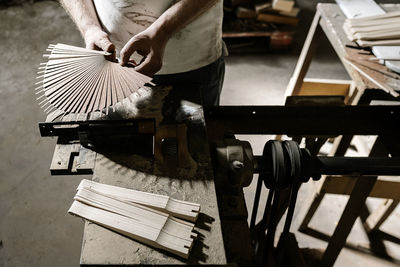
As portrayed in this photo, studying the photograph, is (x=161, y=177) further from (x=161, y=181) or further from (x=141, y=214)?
(x=141, y=214)

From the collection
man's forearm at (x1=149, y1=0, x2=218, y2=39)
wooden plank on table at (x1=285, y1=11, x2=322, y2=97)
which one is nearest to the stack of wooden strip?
wooden plank on table at (x1=285, y1=11, x2=322, y2=97)

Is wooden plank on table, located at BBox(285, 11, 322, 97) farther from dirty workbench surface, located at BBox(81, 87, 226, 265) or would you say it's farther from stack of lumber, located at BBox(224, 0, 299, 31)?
dirty workbench surface, located at BBox(81, 87, 226, 265)

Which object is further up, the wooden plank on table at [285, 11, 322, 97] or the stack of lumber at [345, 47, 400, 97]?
the stack of lumber at [345, 47, 400, 97]

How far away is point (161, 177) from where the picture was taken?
3.01 feet

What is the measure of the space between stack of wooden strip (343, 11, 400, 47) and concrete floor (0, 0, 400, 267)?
1.13 meters

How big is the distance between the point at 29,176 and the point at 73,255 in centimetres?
73

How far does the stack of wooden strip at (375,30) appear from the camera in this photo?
64.1 inches

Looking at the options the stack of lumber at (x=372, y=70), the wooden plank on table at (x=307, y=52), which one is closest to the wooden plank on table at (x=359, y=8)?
the wooden plank on table at (x=307, y=52)

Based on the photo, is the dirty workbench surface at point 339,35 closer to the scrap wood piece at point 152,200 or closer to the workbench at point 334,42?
the workbench at point 334,42

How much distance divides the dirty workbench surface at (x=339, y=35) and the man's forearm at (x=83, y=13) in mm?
1184

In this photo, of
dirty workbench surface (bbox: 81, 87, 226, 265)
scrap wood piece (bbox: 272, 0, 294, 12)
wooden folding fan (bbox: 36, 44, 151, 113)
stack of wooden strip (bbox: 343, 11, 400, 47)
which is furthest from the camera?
scrap wood piece (bbox: 272, 0, 294, 12)

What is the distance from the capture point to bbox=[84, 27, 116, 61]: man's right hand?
41.0 inches

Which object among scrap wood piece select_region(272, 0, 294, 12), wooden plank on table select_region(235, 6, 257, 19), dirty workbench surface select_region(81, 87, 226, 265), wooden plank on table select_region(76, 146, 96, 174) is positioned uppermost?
dirty workbench surface select_region(81, 87, 226, 265)

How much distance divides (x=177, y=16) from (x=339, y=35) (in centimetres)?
109
